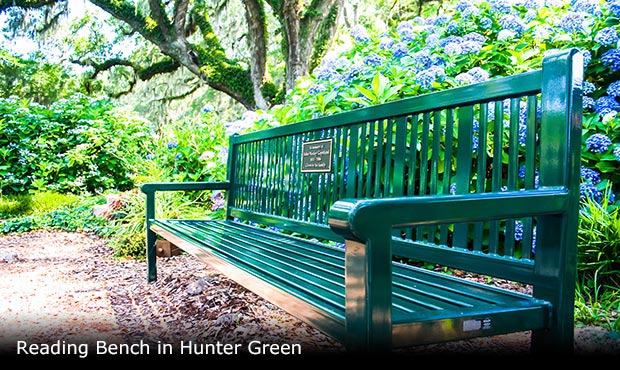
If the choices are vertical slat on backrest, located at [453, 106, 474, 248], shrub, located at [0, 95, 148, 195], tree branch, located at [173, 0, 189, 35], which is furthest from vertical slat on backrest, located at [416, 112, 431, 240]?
tree branch, located at [173, 0, 189, 35]

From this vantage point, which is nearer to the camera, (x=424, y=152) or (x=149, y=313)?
(x=424, y=152)

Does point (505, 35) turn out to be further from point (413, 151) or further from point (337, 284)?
point (337, 284)

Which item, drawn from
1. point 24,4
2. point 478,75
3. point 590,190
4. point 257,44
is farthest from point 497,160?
point 24,4

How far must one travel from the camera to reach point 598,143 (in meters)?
2.68

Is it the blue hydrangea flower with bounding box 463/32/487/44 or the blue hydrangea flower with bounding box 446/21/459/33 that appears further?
the blue hydrangea flower with bounding box 446/21/459/33

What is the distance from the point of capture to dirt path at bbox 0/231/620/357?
7.16 feet

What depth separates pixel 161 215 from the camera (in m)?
4.70

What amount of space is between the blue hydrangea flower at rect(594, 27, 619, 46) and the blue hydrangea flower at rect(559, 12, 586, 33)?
0.56 ft

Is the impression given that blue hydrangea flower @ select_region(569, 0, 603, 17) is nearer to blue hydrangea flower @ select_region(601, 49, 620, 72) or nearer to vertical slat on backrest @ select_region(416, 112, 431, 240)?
blue hydrangea flower @ select_region(601, 49, 620, 72)

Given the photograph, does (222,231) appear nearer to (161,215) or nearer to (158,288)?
(158,288)

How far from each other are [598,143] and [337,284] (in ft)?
6.03

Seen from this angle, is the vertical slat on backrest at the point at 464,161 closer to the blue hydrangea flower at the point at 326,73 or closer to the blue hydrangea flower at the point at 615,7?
the blue hydrangea flower at the point at 615,7

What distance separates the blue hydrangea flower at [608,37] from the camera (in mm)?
2898

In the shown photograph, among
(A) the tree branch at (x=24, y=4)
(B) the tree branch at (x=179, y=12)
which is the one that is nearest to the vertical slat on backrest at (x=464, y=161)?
(B) the tree branch at (x=179, y=12)
